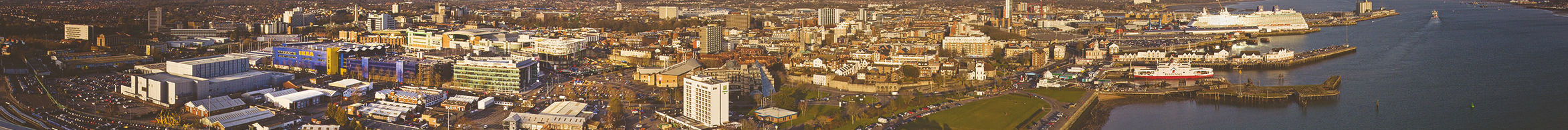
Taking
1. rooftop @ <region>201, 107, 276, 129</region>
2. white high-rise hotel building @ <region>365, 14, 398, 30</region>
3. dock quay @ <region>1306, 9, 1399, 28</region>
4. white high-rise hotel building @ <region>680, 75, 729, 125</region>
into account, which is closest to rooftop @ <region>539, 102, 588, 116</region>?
white high-rise hotel building @ <region>680, 75, 729, 125</region>

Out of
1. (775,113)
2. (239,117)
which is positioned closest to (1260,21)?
(775,113)

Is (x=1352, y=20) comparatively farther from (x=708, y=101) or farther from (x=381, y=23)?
(x=708, y=101)

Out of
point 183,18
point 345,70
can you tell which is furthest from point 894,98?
point 183,18

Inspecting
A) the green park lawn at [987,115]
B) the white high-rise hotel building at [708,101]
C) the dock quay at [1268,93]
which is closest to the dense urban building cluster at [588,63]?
the white high-rise hotel building at [708,101]

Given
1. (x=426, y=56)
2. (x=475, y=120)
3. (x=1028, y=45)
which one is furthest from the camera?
(x=1028, y=45)

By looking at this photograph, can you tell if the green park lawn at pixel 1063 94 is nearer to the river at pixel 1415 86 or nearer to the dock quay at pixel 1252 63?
the river at pixel 1415 86

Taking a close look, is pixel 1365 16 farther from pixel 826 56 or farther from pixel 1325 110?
pixel 1325 110
